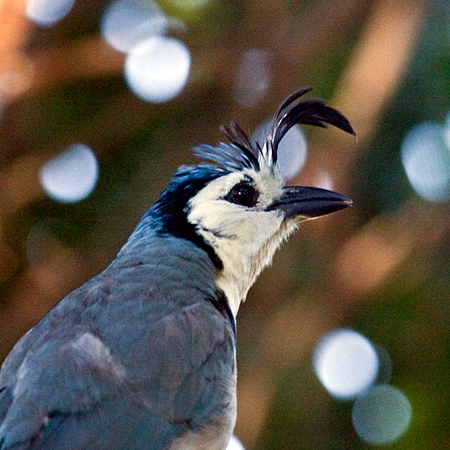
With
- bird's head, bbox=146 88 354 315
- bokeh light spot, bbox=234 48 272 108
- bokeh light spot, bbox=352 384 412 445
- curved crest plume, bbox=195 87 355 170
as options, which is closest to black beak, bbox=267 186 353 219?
bird's head, bbox=146 88 354 315

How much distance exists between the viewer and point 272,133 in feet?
11.6

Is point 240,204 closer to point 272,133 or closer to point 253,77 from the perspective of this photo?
point 272,133

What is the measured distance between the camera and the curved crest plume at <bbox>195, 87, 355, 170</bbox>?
3.42m

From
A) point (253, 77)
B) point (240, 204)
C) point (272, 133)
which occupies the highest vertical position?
point (253, 77)

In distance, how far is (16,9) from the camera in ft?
13.7

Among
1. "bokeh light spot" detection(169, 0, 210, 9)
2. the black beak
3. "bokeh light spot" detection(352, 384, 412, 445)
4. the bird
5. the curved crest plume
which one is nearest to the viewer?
the bird

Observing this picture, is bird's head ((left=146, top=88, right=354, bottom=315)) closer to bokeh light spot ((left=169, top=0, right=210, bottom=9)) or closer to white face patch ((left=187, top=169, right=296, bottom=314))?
white face patch ((left=187, top=169, right=296, bottom=314))

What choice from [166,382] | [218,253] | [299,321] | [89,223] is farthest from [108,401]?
[89,223]

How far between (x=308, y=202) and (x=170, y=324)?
1083 millimetres

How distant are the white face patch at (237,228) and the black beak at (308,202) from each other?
0.05m

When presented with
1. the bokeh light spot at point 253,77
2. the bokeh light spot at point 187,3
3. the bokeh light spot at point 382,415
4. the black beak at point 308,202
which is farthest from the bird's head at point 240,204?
the bokeh light spot at point 382,415

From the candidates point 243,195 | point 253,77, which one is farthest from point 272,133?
point 253,77

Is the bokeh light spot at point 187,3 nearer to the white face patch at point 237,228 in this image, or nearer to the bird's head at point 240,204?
the bird's head at point 240,204

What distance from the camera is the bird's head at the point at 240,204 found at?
3.22 meters
